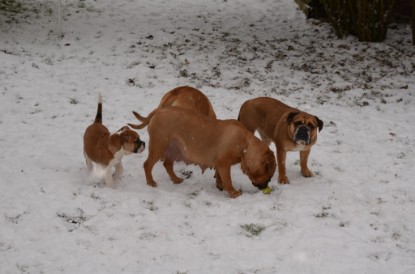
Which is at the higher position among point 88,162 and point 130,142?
point 130,142

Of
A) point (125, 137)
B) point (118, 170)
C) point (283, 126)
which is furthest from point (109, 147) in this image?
point (283, 126)

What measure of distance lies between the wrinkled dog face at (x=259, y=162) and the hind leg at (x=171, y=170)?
1042 millimetres

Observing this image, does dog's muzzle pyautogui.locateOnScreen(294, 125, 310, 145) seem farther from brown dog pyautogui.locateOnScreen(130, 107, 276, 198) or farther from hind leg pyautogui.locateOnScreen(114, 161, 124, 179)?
hind leg pyautogui.locateOnScreen(114, 161, 124, 179)

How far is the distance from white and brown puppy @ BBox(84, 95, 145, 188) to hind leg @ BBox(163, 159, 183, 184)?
20.0 inches

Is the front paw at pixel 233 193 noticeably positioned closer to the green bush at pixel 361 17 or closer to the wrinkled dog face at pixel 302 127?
the wrinkled dog face at pixel 302 127

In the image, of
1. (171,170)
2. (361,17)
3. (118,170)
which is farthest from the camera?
(361,17)

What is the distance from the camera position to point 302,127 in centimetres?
608

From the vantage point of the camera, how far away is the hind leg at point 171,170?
6.47 m

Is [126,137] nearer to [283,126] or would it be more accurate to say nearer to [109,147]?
[109,147]

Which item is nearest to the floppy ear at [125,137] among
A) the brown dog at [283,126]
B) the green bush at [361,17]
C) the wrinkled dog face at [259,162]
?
the wrinkled dog face at [259,162]

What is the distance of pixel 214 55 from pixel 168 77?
190 cm

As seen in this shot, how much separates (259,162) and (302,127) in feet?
2.40

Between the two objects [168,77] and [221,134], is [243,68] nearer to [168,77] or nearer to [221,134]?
[168,77]

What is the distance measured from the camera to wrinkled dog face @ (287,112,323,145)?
6.10 metres
